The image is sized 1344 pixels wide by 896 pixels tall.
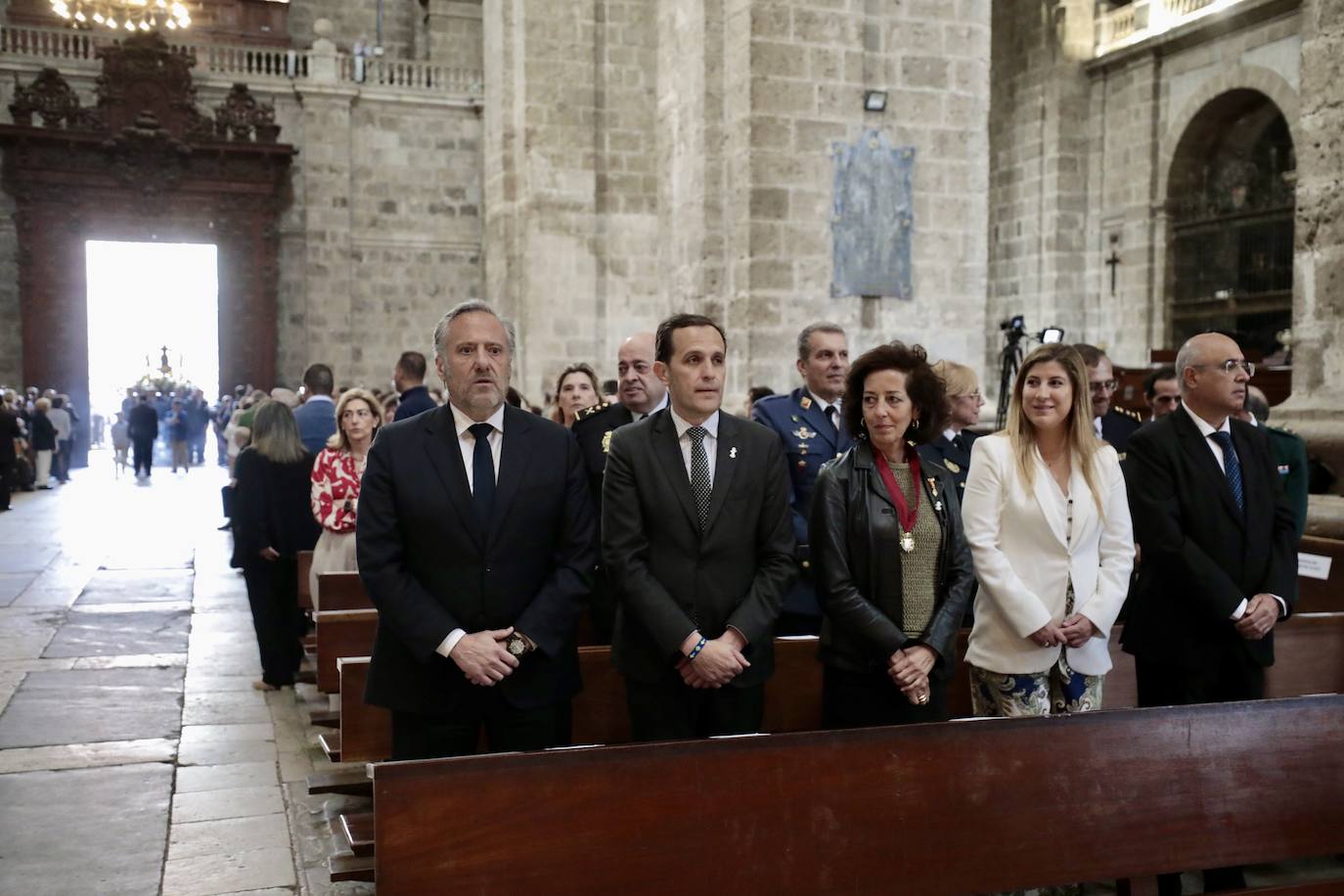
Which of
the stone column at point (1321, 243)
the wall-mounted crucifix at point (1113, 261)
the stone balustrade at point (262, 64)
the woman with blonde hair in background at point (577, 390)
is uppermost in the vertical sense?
the stone balustrade at point (262, 64)

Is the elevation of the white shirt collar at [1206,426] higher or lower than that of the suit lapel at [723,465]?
higher

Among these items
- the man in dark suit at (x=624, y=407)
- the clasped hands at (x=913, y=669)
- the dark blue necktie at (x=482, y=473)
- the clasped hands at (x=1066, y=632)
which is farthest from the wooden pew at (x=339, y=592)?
the clasped hands at (x=1066, y=632)

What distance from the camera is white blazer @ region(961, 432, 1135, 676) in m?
2.85

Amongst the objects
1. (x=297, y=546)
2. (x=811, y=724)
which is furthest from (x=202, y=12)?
(x=811, y=724)

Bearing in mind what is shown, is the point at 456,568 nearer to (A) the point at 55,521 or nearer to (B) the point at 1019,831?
(B) the point at 1019,831

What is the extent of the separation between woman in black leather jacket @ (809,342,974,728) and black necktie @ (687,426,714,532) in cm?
29

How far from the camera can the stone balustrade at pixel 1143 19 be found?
14109 millimetres

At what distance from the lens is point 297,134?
18.2 m

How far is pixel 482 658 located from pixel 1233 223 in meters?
14.5

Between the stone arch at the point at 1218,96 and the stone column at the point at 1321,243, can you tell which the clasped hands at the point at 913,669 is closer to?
the stone column at the point at 1321,243

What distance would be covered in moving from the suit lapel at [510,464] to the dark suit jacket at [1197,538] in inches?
65.9

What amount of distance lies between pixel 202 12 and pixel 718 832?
69.9 ft

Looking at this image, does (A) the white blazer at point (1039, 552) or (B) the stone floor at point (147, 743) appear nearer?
(A) the white blazer at point (1039, 552)

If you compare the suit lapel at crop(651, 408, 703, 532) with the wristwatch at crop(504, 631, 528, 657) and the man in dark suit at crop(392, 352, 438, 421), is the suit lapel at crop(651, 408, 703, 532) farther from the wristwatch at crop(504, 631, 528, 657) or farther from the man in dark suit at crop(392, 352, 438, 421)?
the man in dark suit at crop(392, 352, 438, 421)
